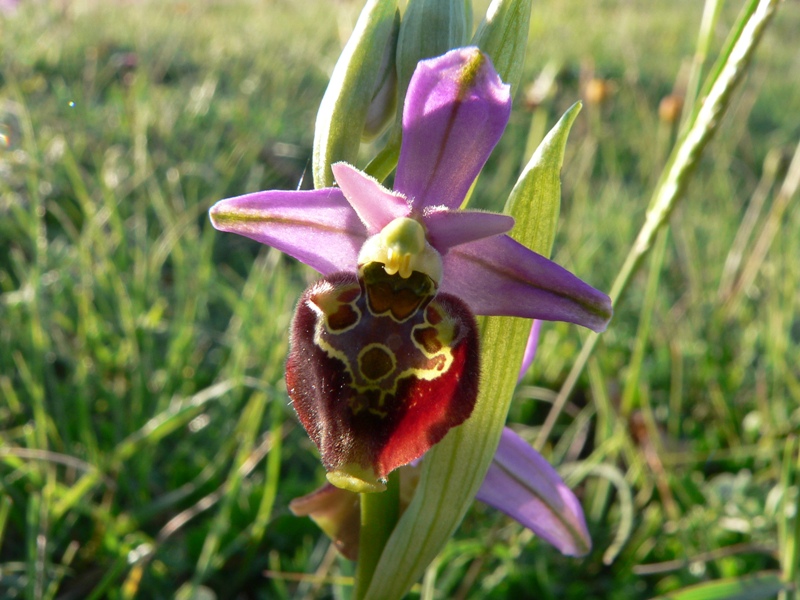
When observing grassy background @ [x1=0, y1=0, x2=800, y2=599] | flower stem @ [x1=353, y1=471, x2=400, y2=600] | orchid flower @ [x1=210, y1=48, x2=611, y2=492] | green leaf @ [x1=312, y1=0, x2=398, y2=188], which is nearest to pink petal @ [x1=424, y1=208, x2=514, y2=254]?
orchid flower @ [x1=210, y1=48, x2=611, y2=492]

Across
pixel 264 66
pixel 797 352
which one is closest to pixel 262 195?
pixel 797 352

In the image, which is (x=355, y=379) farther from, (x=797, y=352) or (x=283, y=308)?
(x=797, y=352)

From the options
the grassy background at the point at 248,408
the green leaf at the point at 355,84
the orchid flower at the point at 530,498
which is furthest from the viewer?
the grassy background at the point at 248,408

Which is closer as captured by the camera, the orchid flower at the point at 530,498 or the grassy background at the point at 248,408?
the orchid flower at the point at 530,498

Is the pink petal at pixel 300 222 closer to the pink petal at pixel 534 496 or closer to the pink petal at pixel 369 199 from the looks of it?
the pink petal at pixel 369 199

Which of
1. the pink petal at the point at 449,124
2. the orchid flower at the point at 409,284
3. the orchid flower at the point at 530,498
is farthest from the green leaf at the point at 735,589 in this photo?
the pink petal at the point at 449,124

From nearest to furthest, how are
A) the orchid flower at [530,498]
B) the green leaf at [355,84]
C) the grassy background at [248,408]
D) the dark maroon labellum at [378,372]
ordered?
1. the dark maroon labellum at [378,372]
2. the green leaf at [355,84]
3. the orchid flower at [530,498]
4. the grassy background at [248,408]
